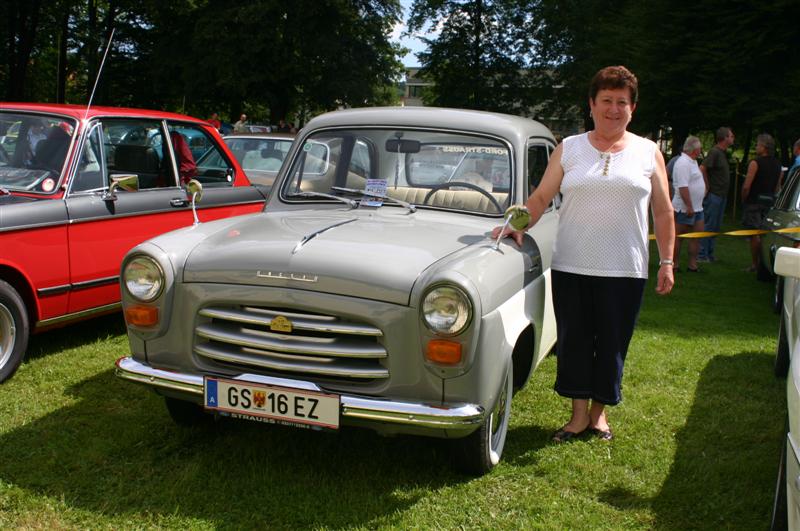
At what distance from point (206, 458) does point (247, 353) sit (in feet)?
2.48

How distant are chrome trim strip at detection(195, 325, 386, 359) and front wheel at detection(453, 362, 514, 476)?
0.65m

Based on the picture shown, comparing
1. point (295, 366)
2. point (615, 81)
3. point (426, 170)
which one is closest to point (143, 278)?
point (295, 366)

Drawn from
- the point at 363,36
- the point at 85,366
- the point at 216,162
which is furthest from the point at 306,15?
the point at 85,366

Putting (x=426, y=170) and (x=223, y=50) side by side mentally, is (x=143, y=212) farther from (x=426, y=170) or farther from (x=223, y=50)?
(x=223, y=50)

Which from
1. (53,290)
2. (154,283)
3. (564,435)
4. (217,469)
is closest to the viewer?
(154,283)

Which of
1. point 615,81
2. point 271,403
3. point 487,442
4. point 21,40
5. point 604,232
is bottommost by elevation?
point 487,442

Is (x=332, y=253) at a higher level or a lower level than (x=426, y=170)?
lower

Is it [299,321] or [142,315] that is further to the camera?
[142,315]

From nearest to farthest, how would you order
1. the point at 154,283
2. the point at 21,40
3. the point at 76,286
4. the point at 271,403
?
the point at 271,403 < the point at 154,283 < the point at 76,286 < the point at 21,40

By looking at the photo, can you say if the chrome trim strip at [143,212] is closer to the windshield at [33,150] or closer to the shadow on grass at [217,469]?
the windshield at [33,150]

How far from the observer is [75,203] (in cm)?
538

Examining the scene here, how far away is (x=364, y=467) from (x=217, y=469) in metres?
0.73

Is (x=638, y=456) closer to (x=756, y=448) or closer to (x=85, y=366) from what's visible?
(x=756, y=448)

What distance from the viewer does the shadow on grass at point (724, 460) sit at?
3.66m
